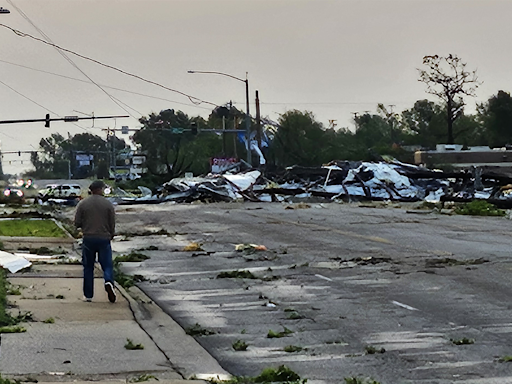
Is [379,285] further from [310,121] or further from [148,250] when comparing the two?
[310,121]

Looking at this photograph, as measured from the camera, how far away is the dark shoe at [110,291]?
569 inches

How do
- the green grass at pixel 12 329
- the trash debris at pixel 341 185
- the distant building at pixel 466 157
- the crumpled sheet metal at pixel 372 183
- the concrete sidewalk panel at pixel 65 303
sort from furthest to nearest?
the distant building at pixel 466 157, the crumpled sheet metal at pixel 372 183, the trash debris at pixel 341 185, the concrete sidewalk panel at pixel 65 303, the green grass at pixel 12 329

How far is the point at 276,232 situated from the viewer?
30281 millimetres

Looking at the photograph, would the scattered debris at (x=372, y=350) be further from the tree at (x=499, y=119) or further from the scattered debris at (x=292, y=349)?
the tree at (x=499, y=119)

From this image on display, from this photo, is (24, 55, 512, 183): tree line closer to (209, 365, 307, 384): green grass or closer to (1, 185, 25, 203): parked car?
(1, 185, 25, 203): parked car

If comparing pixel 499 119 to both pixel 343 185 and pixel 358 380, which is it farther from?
pixel 358 380

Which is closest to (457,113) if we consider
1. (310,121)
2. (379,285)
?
(310,121)

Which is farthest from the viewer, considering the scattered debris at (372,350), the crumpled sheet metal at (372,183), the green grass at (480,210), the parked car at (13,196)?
the parked car at (13,196)

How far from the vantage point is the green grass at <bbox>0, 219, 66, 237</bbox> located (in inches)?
1234

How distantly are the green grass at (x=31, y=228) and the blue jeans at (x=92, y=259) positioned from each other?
16.5m

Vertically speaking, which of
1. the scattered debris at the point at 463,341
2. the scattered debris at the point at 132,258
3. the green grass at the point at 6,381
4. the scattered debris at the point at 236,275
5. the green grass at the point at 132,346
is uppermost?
the green grass at the point at 6,381

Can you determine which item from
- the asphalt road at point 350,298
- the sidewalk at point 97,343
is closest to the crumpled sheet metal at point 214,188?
the asphalt road at point 350,298

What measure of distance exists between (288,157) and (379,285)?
82.7m

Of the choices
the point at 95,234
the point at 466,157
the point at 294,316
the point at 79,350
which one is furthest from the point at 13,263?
the point at 466,157
